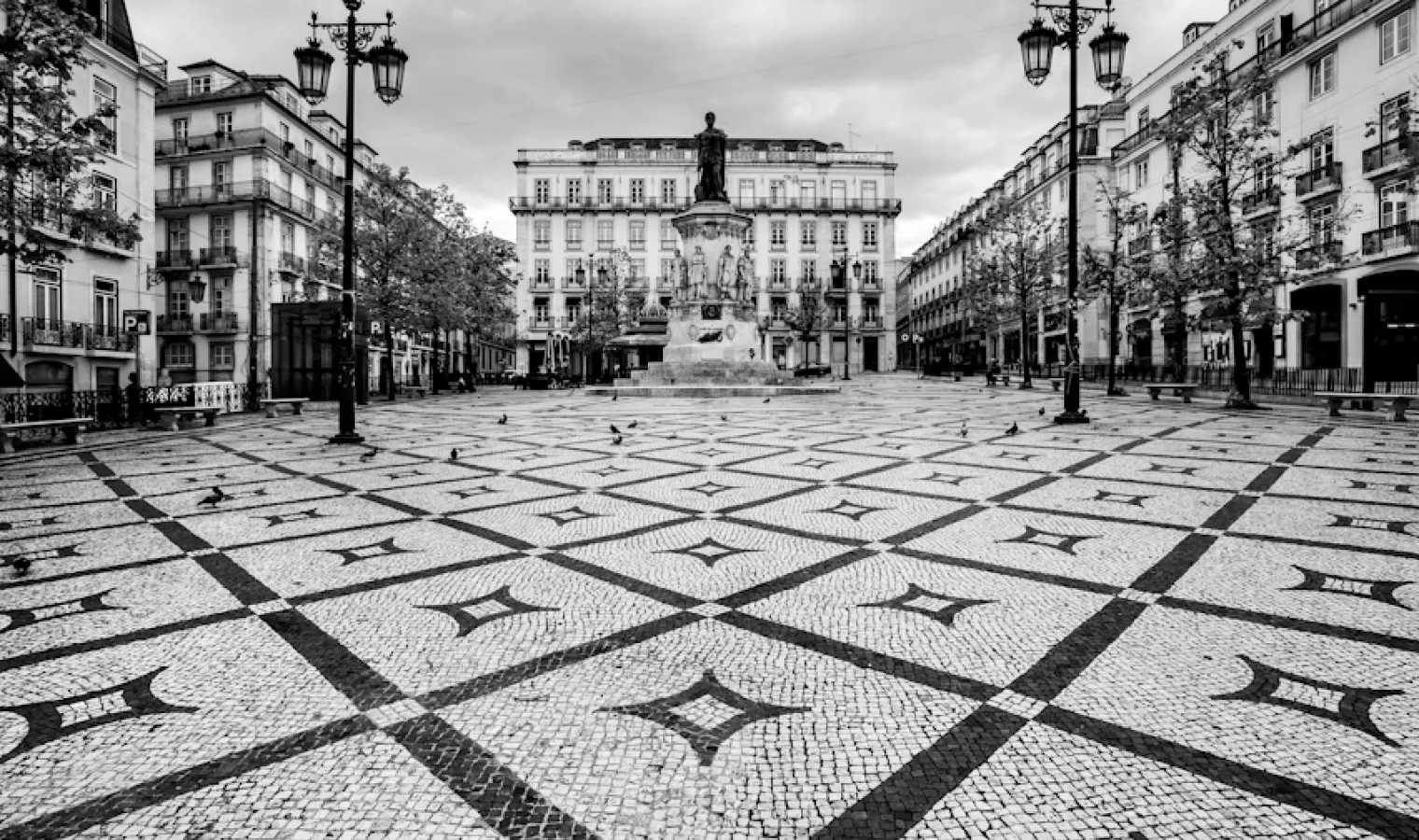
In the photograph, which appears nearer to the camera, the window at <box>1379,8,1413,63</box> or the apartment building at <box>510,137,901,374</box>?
the window at <box>1379,8,1413,63</box>

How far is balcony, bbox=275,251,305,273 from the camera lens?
39.5m

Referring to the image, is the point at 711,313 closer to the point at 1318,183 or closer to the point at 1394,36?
the point at 1318,183

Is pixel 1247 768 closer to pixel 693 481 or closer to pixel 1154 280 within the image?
pixel 693 481

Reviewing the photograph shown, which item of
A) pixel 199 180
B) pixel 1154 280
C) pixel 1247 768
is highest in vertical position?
pixel 199 180

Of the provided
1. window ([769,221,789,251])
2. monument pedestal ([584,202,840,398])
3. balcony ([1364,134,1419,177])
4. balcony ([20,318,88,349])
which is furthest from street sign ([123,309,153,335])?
window ([769,221,789,251])

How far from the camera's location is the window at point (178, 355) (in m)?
39.7

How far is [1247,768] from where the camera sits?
238 centimetres

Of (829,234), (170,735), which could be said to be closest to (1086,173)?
(829,234)

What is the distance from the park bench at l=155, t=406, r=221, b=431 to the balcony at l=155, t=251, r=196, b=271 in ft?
90.2

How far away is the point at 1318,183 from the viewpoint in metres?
28.4

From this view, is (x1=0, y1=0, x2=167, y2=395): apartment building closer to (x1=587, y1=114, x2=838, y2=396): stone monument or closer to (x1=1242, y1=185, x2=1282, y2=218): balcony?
(x1=587, y1=114, x2=838, y2=396): stone monument

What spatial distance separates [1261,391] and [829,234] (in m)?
47.4

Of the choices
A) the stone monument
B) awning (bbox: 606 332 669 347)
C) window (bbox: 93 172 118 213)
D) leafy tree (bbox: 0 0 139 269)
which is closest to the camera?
leafy tree (bbox: 0 0 139 269)

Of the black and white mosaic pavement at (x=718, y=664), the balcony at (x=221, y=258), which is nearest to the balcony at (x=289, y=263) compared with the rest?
the balcony at (x=221, y=258)
